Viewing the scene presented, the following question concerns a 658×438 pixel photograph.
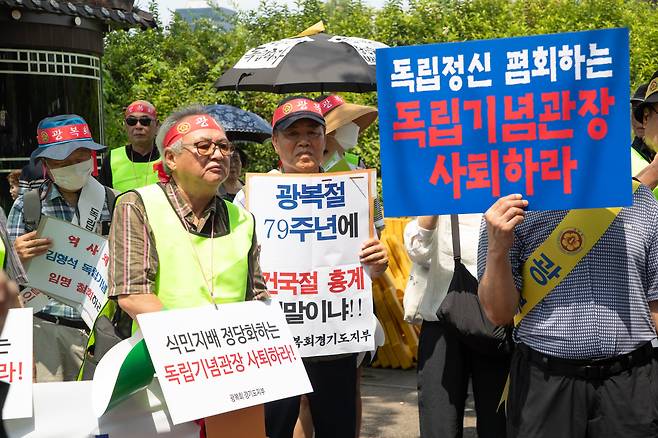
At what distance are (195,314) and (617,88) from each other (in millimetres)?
1746

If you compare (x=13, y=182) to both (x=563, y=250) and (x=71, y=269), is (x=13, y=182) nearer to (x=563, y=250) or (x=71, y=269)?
(x=71, y=269)

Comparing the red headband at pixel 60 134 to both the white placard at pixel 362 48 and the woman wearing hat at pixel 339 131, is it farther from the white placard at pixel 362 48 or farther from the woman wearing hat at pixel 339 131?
the white placard at pixel 362 48

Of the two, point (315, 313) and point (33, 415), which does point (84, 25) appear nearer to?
point (315, 313)

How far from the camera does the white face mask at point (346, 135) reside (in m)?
6.77

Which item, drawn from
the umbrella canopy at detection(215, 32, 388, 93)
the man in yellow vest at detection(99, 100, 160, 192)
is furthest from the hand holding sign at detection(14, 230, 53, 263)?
the man in yellow vest at detection(99, 100, 160, 192)

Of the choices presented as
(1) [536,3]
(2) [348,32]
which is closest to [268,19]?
(2) [348,32]

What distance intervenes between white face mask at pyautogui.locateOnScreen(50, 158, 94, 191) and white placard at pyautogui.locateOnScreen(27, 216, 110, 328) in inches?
13.4

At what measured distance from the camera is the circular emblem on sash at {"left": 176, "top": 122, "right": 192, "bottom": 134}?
4285 millimetres

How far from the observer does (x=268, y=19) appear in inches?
680

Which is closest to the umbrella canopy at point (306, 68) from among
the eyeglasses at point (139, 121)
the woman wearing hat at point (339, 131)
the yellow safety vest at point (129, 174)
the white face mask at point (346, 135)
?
the woman wearing hat at point (339, 131)

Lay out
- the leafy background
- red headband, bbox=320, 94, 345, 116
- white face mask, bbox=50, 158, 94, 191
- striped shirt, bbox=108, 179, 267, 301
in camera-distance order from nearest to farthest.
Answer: striped shirt, bbox=108, 179, 267, 301
white face mask, bbox=50, 158, 94, 191
red headband, bbox=320, 94, 345, 116
the leafy background

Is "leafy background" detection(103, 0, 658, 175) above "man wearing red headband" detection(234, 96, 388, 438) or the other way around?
above

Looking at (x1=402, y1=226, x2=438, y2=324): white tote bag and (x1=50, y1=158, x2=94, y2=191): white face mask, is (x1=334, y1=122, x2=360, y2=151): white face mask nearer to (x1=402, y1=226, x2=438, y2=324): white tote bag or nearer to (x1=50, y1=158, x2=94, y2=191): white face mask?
(x1=402, y1=226, x2=438, y2=324): white tote bag

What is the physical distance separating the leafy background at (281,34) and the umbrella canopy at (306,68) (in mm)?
5717
